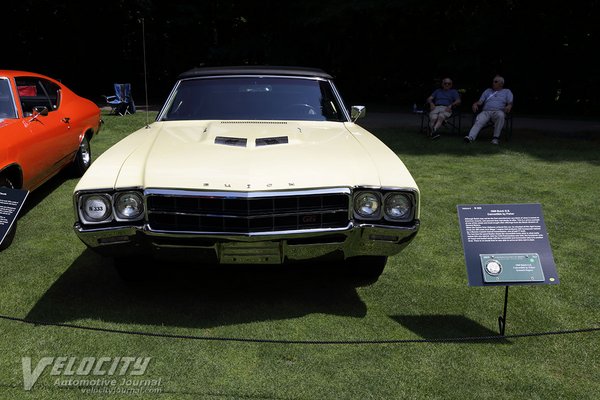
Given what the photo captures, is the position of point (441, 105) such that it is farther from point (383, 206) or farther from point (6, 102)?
point (383, 206)

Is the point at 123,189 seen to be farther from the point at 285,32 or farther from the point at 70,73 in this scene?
the point at 70,73

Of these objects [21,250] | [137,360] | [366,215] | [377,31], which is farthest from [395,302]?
[377,31]

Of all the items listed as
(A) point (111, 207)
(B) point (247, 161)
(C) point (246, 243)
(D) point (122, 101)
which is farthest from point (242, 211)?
(D) point (122, 101)

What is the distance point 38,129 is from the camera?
19.2 ft

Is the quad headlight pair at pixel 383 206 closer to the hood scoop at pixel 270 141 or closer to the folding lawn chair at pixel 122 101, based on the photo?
the hood scoop at pixel 270 141

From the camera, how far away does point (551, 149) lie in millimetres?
10492

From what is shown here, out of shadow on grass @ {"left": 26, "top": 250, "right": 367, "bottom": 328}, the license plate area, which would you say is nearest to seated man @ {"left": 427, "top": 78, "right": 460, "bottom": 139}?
shadow on grass @ {"left": 26, "top": 250, "right": 367, "bottom": 328}

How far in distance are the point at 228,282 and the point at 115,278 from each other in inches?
34.9

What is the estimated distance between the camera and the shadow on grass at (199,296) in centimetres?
371

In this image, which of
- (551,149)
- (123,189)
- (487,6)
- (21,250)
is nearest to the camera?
(123,189)

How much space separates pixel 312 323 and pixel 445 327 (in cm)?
86

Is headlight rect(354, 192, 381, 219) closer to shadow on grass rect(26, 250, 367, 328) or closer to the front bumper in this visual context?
the front bumper

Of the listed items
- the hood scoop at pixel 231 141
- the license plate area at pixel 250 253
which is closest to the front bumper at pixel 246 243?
the license plate area at pixel 250 253

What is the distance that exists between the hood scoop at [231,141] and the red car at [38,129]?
7.16ft
